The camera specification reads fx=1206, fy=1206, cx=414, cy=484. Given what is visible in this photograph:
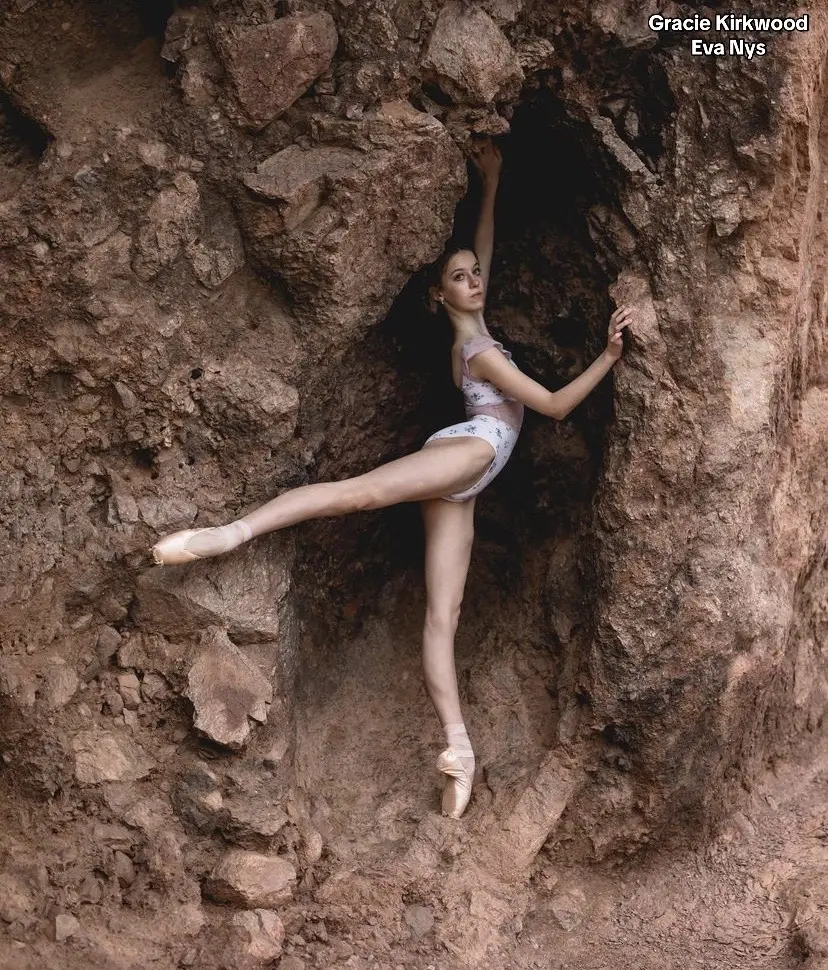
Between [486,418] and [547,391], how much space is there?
266 mm

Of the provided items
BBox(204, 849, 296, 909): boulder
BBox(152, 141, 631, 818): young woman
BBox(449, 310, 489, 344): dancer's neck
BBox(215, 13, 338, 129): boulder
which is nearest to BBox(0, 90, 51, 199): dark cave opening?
BBox(215, 13, 338, 129): boulder

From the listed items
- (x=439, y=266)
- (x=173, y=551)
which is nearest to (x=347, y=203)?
(x=439, y=266)

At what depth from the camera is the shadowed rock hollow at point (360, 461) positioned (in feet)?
11.8

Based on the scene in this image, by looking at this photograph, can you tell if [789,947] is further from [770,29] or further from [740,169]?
[770,29]

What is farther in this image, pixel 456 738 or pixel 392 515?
pixel 392 515

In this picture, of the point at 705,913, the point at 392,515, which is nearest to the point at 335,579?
the point at 392,515

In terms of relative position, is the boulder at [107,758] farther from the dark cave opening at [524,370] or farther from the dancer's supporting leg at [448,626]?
the dancer's supporting leg at [448,626]

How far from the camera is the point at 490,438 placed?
4098 mm

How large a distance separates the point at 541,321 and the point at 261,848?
204cm

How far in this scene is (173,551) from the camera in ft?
11.6

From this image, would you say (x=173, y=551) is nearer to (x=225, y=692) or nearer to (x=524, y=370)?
(x=225, y=692)

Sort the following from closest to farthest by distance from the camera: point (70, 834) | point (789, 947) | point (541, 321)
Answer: point (70, 834) → point (789, 947) → point (541, 321)

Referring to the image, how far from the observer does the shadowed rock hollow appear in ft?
11.8

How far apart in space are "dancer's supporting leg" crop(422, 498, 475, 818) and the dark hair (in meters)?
0.70
